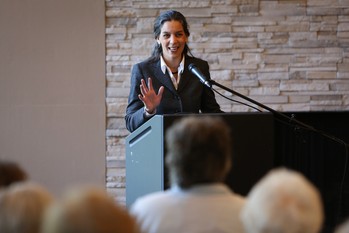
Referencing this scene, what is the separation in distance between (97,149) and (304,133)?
94.7 inches

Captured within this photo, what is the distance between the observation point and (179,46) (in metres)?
3.77

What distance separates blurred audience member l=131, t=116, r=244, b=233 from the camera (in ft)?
6.41

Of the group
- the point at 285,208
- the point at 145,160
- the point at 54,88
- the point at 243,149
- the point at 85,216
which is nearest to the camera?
the point at 85,216

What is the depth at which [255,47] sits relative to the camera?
17.7ft

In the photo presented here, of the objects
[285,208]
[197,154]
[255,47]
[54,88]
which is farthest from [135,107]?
[285,208]

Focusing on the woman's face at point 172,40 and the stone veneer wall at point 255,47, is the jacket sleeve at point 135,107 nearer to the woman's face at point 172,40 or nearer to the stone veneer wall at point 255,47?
the woman's face at point 172,40

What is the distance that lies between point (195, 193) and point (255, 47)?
3.50m

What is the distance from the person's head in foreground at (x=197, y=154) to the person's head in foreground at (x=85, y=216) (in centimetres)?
48

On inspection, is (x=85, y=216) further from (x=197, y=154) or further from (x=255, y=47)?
(x=255, y=47)

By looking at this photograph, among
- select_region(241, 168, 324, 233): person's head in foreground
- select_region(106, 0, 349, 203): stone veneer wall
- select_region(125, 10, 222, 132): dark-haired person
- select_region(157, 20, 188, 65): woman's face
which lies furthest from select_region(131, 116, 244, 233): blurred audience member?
select_region(106, 0, 349, 203): stone veneer wall

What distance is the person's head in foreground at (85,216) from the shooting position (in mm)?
1458

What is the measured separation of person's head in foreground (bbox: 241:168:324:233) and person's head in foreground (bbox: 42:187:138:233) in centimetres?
29

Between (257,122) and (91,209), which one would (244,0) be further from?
(91,209)

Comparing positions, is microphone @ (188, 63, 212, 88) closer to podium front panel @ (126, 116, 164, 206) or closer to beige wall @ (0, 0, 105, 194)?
podium front panel @ (126, 116, 164, 206)
